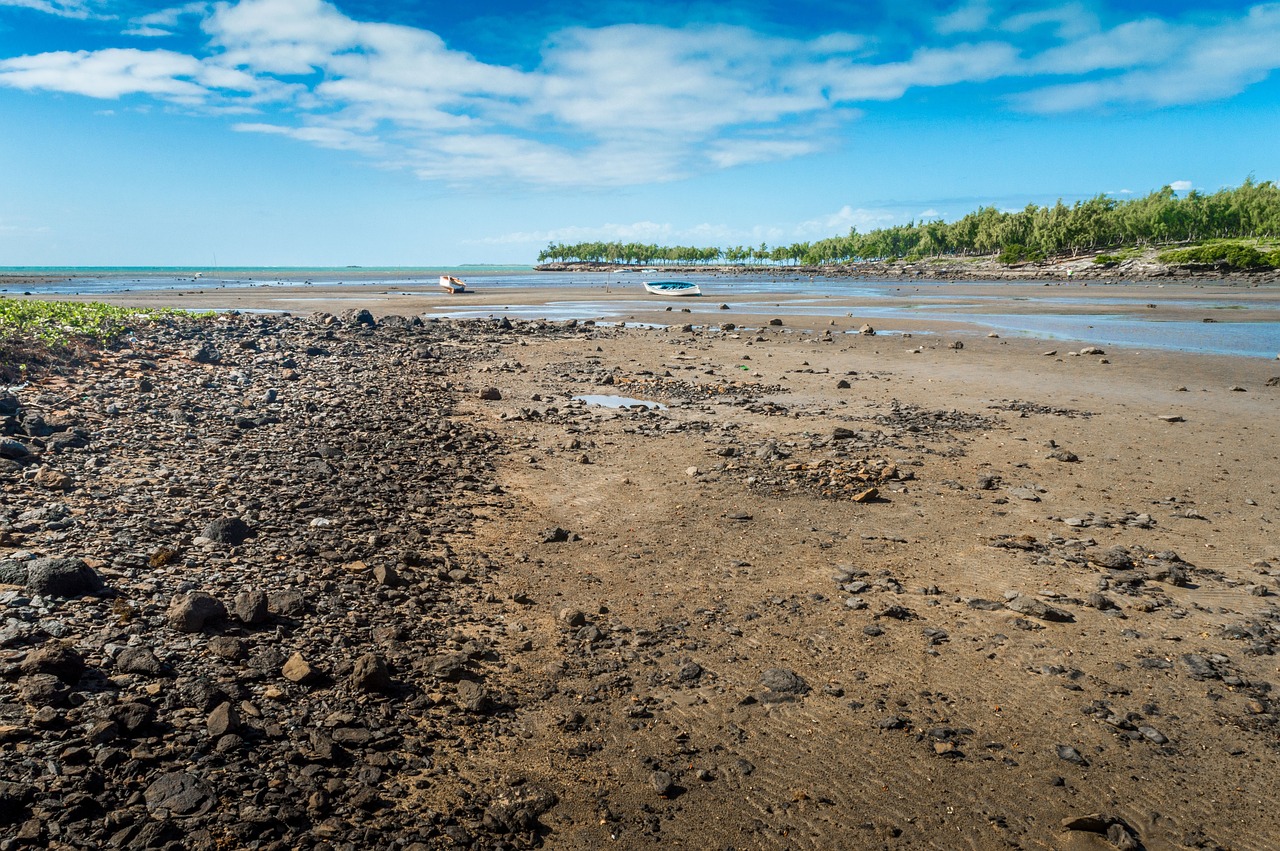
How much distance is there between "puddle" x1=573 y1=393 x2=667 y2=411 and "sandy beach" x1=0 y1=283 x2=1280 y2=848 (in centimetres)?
123

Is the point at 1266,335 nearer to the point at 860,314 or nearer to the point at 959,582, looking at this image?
the point at 860,314

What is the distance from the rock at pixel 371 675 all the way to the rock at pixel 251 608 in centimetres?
96

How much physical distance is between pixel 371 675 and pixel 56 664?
1691 millimetres

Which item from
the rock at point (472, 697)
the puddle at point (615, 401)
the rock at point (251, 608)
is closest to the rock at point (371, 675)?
the rock at point (472, 697)

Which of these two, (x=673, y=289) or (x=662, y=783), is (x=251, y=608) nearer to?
(x=662, y=783)

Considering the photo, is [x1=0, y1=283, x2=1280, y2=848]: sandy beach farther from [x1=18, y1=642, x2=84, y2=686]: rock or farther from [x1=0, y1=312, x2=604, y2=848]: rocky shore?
[x1=18, y1=642, x2=84, y2=686]: rock

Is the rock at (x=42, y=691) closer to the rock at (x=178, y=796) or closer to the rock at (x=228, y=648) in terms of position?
the rock at (x=228, y=648)

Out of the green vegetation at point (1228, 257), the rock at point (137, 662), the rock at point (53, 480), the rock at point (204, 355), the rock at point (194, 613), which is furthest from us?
the green vegetation at point (1228, 257)

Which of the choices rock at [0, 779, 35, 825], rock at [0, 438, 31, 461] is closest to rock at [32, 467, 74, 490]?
rock at [0, 438, 31, 461]

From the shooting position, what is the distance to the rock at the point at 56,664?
4293 mm

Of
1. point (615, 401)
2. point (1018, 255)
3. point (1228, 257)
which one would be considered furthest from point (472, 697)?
point (1018, 255)

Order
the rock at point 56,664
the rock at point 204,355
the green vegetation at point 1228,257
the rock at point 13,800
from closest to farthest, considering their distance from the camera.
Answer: the rock at point 13,800, the rock at point 56,664, the rock at point 204,355, the green vegetation at point 1228,257

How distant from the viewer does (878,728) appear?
15.4ft

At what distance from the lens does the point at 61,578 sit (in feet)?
17.1
